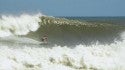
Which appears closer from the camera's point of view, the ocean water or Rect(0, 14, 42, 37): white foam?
the ocean water

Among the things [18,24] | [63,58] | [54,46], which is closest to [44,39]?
[18,24]

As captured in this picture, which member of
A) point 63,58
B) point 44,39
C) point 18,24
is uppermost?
point 18,24

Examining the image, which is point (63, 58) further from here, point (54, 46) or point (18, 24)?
point (18, 24)

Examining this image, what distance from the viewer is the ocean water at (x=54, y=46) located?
16.8 meters

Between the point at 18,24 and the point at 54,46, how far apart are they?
6.23 meters

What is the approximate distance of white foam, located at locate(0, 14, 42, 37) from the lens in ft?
79.2

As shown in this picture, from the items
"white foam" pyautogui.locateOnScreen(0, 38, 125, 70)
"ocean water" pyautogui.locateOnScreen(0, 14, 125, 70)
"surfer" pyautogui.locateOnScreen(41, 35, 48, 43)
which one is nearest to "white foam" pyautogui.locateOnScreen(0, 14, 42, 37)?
"ocean water" pyautogui.locateOnScreen(0, 14, 125, 70)

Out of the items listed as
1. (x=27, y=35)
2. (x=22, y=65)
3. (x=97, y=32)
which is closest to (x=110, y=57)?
(x=22, y=65)

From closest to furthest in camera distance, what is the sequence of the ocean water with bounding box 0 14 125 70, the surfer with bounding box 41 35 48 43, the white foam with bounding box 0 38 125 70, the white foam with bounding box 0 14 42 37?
the white foam with bounding box 0 38 125 70 → the ocean water with bounding box 0 14 125 70 → the surfer with bounding box 41 35 48 43 → the white foam with bounding box 0 14 42 37

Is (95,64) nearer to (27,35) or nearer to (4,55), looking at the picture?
(4,55)

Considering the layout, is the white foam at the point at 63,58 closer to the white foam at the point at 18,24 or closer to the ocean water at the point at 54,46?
the ocean water at the point at 54,46

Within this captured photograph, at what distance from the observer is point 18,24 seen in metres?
25.6

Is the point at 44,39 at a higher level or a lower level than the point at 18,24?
lower

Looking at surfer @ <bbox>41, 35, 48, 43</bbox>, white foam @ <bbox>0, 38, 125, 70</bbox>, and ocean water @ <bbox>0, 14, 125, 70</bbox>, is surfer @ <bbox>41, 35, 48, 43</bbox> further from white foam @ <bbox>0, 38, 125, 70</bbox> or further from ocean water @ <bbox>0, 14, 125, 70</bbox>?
white foam @ <bbox>0, 38, 125, 70</bbox>
